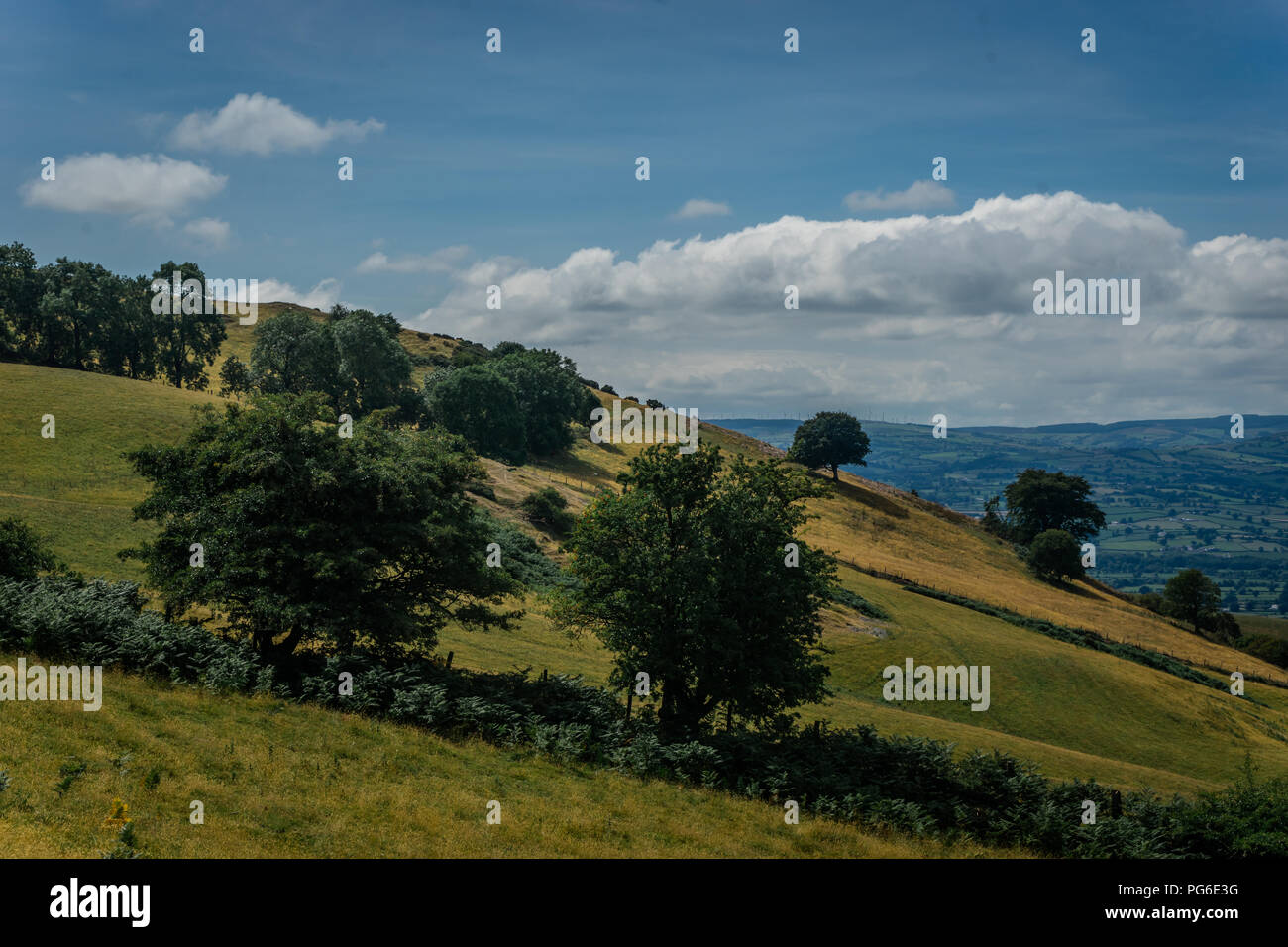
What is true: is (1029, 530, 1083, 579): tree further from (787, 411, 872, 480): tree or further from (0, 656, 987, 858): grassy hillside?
Result: (0, 656, 987, 858): grassy hillside

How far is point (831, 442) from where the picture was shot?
148 meters

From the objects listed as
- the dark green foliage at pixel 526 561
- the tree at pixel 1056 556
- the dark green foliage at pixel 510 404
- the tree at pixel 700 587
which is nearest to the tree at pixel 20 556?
the tree at pixel 700 587

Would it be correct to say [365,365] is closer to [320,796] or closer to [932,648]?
[932,648]

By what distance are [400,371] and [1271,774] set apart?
105829 millimetres

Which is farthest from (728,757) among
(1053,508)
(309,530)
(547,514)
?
(1053,508)

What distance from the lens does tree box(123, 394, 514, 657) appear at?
28.3 meters

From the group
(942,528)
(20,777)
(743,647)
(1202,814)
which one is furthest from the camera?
(942,528)

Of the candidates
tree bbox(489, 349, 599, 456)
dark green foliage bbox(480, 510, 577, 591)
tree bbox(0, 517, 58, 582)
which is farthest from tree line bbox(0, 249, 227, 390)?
tree bbox(0, 517, 58, 582)

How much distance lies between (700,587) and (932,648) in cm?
4384

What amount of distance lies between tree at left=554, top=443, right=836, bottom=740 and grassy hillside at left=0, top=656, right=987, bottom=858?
586 centimetres

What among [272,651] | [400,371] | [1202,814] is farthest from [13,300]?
[1202,814]
